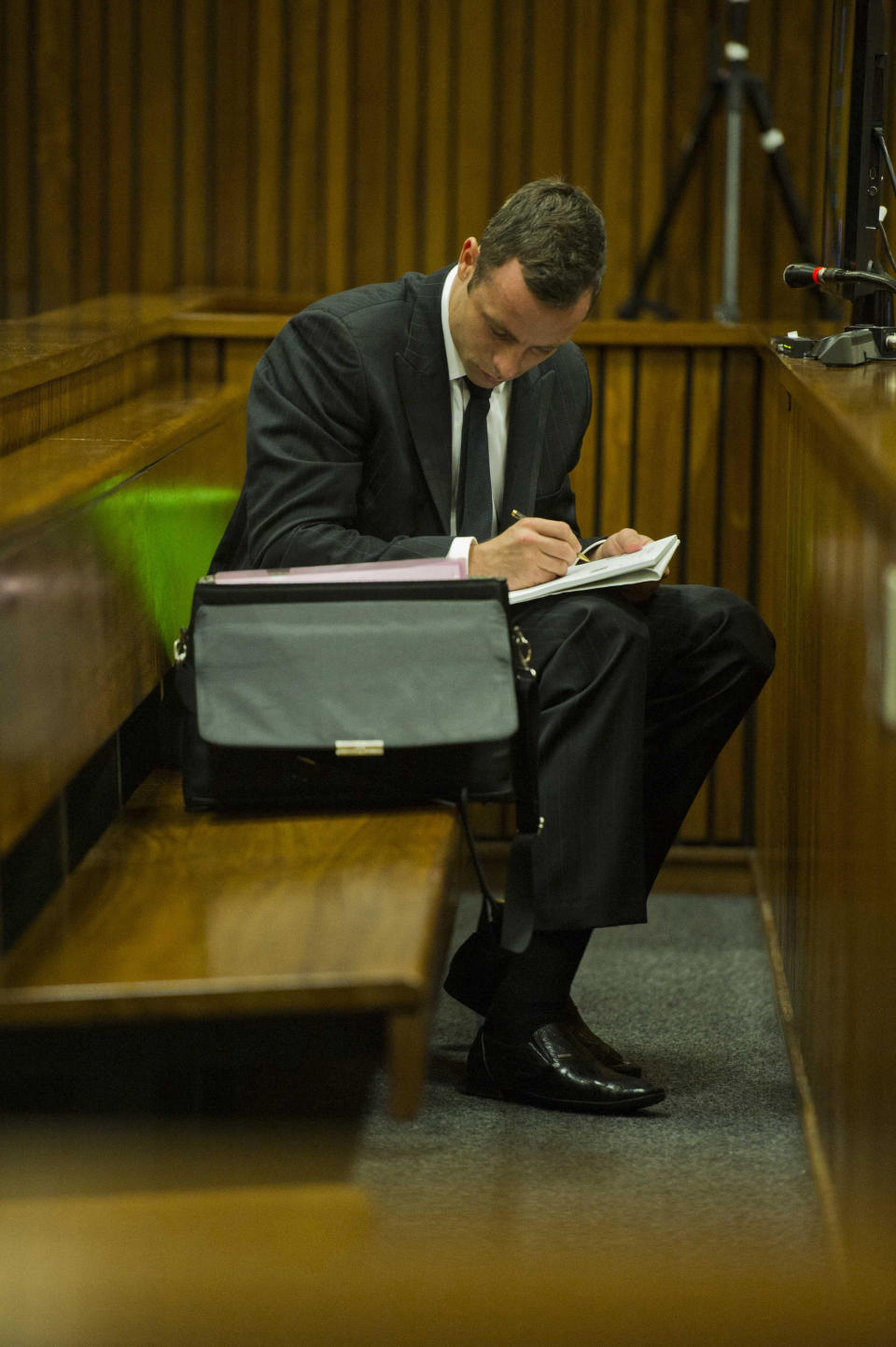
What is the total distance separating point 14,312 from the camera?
436cm

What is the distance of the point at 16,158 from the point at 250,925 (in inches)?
135

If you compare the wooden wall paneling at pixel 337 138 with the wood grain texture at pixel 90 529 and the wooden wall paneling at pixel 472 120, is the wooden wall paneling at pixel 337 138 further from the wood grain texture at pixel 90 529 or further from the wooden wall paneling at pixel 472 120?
the wood grain texture at pixel 90 529

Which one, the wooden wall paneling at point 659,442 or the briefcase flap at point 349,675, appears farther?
the wooden wall paneling at point 659,442

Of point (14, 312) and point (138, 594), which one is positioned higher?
point (14, 312)

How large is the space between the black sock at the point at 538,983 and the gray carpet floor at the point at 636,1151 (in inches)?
5.2

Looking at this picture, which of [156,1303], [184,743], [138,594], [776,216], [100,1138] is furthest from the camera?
[776,216]

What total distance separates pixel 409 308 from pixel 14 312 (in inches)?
94.9

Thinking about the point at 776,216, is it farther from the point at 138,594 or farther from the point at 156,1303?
the point at 156,1303

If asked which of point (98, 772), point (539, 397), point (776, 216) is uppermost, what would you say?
point (776, 216)

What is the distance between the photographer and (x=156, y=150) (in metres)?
4.26

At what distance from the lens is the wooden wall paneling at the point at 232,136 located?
4191 mm

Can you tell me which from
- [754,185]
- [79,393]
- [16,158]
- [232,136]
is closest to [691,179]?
[754,185]

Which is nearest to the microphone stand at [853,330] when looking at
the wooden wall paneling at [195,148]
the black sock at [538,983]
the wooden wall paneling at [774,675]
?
the wooden wall paneling at [774,675]

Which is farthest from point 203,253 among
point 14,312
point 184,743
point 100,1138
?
point 100,1138
